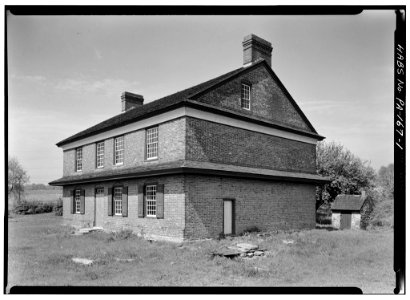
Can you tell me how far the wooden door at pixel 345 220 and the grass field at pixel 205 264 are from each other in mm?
13828

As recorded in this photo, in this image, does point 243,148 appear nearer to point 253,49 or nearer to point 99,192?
point 253,49

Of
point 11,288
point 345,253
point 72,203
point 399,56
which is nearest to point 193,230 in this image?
point 345,253

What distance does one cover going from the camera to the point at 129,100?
3206 centimetres

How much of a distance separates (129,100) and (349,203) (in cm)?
1915

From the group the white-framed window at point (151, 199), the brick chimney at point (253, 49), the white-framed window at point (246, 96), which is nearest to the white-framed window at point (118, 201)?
the white-framed window at point (151, 199)

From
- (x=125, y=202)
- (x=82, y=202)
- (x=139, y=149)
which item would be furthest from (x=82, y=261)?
(x=82, y=202)

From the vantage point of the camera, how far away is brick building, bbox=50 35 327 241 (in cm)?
1720

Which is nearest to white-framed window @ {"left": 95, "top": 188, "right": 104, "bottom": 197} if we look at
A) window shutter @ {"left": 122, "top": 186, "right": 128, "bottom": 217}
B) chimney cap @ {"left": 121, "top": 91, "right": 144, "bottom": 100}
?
window shutter @ {"left": 122, "top": 186, "right": 128, "bottom": 217}

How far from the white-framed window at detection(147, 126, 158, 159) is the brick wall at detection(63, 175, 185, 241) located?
1245 mm

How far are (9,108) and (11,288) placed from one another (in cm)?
468

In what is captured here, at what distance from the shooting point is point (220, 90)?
1898cm

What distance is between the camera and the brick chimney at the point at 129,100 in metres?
31.8

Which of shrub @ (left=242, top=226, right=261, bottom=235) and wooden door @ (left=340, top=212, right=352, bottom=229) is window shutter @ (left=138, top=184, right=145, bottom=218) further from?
wooden door @ (left=340, top=212, right=352, bottom=229)

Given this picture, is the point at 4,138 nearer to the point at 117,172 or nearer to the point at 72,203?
the point at 117,172
